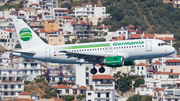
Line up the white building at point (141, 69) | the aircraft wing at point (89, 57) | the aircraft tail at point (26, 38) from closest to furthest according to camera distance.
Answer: the aircraft wing at point (89, 57) < the aircraft tail at point (26, 38) < the white building at point (141, 69)

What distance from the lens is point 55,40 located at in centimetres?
18888

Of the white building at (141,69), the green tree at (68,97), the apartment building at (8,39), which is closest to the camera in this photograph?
the green tree at (68,97)

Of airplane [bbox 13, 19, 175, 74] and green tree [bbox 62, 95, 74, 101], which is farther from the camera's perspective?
green tree [bbox 62, 95, 74, 101]

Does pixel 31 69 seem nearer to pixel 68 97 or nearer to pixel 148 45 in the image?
pixel 68 97

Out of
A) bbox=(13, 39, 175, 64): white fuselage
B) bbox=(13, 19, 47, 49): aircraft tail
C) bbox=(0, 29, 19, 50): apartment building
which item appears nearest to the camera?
bbox=(13, 39, 175, 64): white fuselage

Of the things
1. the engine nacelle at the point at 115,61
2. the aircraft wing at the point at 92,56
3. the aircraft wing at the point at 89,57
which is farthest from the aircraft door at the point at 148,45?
the aircraft wing at the point at 89,57

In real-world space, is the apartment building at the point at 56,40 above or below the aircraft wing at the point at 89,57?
below

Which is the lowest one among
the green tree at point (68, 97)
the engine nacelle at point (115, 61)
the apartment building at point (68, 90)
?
the green tree at point (68, 97)

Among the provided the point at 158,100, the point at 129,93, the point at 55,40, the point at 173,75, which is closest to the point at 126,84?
the point at 129,93

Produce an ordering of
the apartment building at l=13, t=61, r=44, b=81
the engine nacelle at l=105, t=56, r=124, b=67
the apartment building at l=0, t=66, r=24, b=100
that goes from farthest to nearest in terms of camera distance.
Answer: the apartment building at l=13, t=61, r=44, b=81, the apartment building at l=0, t=66, r=24, b=100, the engine nacelle at l=105, t=56, r=124, b=67

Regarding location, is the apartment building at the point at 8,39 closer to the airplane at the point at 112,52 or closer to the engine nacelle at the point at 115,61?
the airplane at the point at 112,52

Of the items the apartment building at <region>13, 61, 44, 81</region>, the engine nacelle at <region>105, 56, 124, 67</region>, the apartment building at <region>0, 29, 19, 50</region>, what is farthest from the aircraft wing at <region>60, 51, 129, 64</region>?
the apartment building at <region>0, 29, 19, 50</region>

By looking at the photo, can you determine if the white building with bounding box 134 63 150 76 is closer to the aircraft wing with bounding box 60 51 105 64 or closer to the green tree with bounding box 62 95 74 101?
the green tree with bounding box 62 95 74 101

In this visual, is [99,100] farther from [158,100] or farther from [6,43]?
[6,43]
